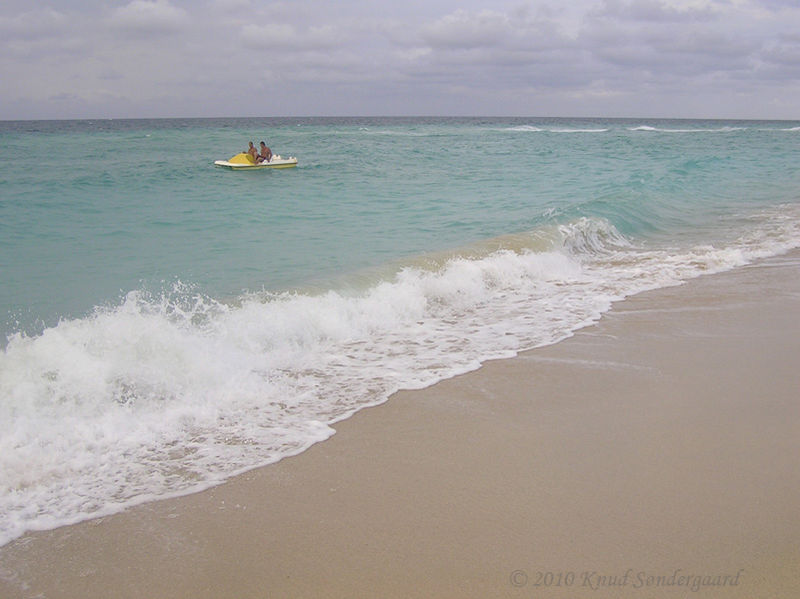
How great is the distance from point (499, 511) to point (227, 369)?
2583 millimetres

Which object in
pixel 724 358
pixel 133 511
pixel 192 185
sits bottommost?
pixel 133 511

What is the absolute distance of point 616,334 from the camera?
5.91 m

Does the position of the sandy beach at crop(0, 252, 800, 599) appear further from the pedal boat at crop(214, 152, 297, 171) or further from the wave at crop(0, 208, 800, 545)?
the pedal boat at crop(214, 152, 297, 171)

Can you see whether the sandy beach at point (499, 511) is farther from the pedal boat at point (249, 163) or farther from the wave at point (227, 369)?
the pedal boat at point (249, 163)

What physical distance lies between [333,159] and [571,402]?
86.4 ft

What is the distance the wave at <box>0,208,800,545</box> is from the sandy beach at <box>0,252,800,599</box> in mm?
287

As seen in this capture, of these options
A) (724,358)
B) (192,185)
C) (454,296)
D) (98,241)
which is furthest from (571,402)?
(192,185)

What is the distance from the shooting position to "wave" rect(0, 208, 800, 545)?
3.59 metres

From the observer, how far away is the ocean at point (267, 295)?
3.91 metres

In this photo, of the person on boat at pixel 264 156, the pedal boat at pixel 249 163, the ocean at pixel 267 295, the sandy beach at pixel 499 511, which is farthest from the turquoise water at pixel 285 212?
the sandy beach at pixel 499 511

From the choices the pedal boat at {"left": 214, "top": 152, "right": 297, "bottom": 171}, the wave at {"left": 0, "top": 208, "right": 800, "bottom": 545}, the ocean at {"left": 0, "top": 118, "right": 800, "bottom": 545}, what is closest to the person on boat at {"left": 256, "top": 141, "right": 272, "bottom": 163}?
the pedal boat at {"left": 214, "top": 152, "right": 297, "bottom": 171}

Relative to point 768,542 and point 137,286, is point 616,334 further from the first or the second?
point 137,286

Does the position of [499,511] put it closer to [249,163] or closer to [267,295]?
[267,295]

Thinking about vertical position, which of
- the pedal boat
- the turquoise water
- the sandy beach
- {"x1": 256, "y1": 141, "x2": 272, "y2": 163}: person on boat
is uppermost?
{"x1": 256, "y1": 141, "x2": 272, "y2": 163}: person on boat
